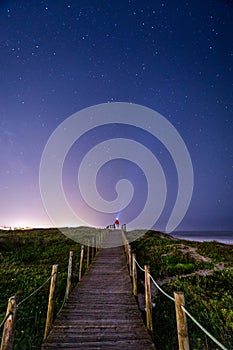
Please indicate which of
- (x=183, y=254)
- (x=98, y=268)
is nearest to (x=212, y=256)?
(x=183, y=254)

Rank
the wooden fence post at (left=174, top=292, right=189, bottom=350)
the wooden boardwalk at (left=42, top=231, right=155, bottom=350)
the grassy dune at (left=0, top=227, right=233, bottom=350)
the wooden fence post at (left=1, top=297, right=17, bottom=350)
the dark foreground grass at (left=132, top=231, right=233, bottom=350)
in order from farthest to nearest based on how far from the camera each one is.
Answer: the grassy dune at (left=0, top=227, right=233, bottom=350) < the dark foreground grass at (left=132, top=231, right=233, bottom=350) < the wooden boardwalk at (left=42, top=231, right=155, bottom=350) < the wooden fence post at (left=174, top=292, right=189, bottom=350) < the wooden fence post at (left=1, top=297, right=17, bottom=350)

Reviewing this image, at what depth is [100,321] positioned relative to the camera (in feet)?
19.1

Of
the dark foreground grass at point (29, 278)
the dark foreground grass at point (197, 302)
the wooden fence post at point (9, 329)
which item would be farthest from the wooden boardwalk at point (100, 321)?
the wooden fence post at point (9, 329)

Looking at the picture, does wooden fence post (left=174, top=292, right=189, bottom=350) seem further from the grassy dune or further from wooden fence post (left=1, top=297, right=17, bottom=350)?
wooden fence post (left=1, top=297, right=17, bottom=350)

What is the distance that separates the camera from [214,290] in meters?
9.34

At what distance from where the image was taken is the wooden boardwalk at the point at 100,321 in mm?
4738

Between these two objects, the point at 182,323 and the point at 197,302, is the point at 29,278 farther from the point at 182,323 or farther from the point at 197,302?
the point at 182,323

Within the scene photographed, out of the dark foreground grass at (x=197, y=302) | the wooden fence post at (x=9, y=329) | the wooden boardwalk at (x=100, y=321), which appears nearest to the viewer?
the wooden fence post at (x=9, y=329)

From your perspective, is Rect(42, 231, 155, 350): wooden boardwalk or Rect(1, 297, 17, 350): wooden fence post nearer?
Rect(1, 297, 17, 350): wooden fence post

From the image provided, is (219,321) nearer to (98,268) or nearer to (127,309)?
(127,309)

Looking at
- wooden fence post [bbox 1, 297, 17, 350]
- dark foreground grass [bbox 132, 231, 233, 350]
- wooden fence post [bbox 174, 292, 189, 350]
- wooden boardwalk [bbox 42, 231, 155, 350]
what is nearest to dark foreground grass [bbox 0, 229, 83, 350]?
wooden fence post [bbox 1, 297, 17, 350]

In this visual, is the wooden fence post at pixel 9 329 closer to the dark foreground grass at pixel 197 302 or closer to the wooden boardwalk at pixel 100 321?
A: the wooden boardwalk at pixel 100 321

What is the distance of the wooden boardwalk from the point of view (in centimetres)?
474

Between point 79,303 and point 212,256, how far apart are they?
11.2 meters
